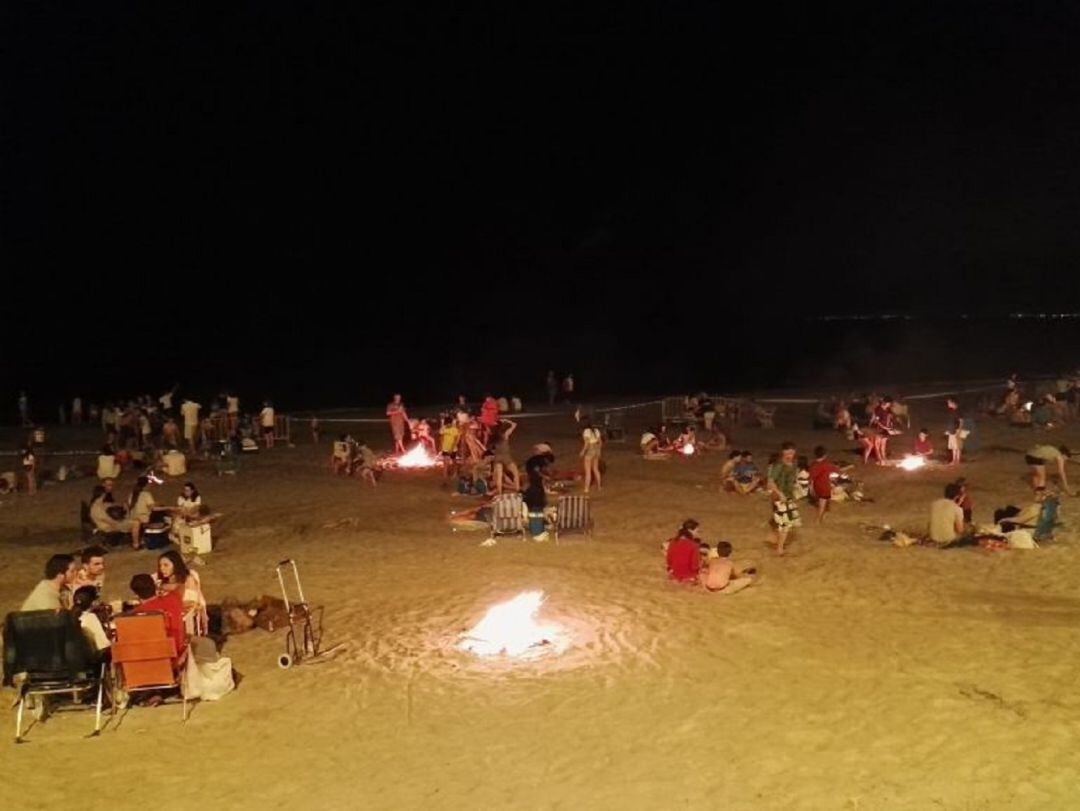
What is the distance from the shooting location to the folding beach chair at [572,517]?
53.0ft

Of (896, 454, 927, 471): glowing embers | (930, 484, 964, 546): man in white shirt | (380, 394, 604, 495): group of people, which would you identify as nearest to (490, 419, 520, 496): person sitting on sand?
(380, 394, 604, 495): group of people

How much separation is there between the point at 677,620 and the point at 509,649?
2110 millimetres

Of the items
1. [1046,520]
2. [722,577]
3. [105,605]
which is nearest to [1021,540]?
[1046,520]

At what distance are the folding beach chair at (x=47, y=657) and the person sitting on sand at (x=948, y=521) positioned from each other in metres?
11.3

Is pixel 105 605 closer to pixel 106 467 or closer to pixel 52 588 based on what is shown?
pixel 52 588

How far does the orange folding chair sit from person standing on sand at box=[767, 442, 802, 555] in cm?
865

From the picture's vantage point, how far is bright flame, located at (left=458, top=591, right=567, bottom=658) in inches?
424

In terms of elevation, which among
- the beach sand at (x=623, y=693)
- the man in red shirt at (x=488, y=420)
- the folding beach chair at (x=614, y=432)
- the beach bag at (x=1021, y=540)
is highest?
the man in red shirt at (x=488, y=420)

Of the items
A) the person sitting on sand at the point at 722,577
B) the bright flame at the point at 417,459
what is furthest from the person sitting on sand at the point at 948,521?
Result: the bright flame at the point at 417,459

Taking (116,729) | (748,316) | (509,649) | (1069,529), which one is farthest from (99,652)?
(748,316)

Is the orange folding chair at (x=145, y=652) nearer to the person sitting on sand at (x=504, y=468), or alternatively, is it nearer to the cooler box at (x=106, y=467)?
the person sitting on sand at (x=504, y=468)

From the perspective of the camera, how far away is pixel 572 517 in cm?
1619

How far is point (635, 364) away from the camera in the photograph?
251 feet

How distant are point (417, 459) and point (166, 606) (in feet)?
47.7
